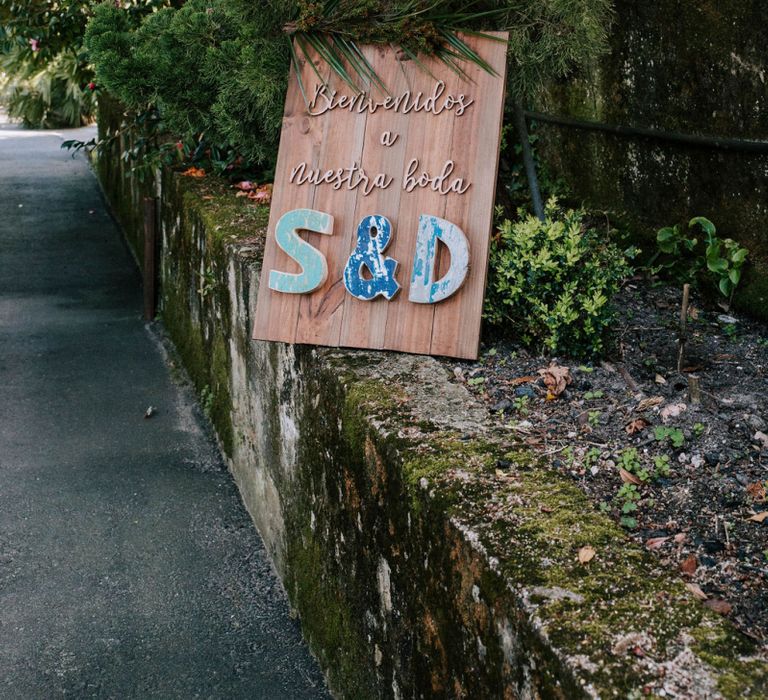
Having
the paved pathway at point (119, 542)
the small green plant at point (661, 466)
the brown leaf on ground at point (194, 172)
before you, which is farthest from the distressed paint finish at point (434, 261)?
the brown leaf on ground at point (194, 172)

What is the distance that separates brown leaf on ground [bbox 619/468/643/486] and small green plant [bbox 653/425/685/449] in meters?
0.24

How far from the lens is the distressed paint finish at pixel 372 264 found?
341 cm

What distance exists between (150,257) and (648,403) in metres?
5.48

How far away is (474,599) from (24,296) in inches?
293

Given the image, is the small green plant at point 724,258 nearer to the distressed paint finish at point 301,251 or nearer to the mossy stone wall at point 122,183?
the distressed paint finish at point 301,251

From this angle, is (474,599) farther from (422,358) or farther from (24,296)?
(24,296)

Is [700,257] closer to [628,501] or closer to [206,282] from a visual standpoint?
[628,501]

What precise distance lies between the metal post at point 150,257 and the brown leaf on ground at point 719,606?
6.35 meters

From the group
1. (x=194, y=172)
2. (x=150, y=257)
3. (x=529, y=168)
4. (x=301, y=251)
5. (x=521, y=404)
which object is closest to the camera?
(x=521, y=404)

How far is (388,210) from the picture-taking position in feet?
11.4

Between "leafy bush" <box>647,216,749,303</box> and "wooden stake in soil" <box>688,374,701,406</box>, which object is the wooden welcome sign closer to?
"wooden stake in soil" <box>688,374,701,406</box>

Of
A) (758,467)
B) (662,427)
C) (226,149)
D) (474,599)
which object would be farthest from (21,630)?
(226,149)

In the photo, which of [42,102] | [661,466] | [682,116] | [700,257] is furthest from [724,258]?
[42,102]

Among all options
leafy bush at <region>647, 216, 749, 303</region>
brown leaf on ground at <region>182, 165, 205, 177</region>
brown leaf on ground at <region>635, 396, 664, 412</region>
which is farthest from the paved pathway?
leafy bush at <region>647, 216, 749, 303</region>
